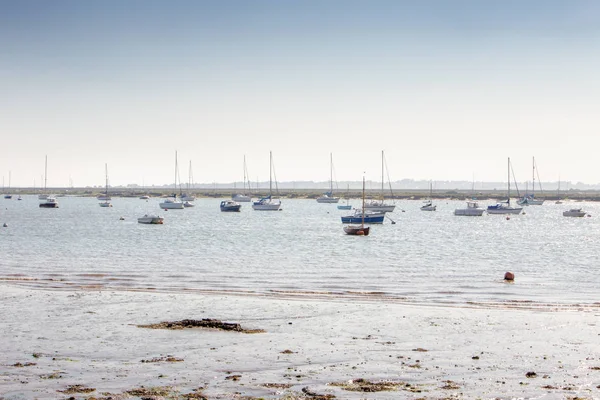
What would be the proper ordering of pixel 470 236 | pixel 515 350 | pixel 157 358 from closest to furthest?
pixel 157 358 < pixel 515 350 < pixel 470 236

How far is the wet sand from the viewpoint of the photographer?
19453 mm

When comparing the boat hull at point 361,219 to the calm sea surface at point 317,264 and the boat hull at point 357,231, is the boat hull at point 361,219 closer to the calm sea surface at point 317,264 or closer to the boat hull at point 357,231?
the calm sea surface at point 317,264

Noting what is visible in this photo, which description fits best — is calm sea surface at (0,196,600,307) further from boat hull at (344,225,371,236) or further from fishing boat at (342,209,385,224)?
fishing boat at (342,209,385,224)

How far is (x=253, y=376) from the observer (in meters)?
20.9

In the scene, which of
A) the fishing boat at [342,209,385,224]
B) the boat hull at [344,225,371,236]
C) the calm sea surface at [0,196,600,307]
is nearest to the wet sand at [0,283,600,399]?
the calm sea surface at [0,196,600,307]

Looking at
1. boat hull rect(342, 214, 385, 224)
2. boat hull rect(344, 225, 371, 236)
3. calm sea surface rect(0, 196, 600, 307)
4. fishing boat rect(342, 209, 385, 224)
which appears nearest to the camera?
calm sea surface rect(0, 196, 600, 307)

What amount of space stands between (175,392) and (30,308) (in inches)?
671

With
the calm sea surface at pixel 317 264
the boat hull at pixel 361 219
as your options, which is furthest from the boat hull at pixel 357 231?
the boat hull at pixel 361 219

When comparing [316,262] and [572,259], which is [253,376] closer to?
[316,262]

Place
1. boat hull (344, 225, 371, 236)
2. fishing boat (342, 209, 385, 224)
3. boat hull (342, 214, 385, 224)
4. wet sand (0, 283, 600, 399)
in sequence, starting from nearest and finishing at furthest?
wet sand (0, 283, 600, 399), boat hull (344, 225, 371, 236), boat hull (342, 214, 385, 224), fishing boat (342, 209, 385, 224)

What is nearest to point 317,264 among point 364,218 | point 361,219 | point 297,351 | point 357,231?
point 297,351

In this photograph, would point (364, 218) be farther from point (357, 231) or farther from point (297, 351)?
point (297, 351)

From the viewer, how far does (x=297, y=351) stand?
24.5m

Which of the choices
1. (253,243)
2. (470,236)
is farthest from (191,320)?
(470,236)
